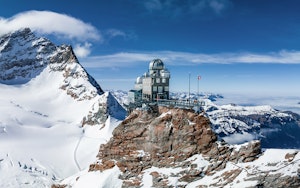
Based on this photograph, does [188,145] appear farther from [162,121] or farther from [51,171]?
[51,171]

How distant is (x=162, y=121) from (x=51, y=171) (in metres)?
95.2

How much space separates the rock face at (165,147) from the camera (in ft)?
273

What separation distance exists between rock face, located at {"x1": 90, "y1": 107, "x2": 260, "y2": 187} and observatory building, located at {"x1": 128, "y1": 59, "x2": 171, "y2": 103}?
7009mm

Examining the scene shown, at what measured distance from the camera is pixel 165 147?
9031 centimetres

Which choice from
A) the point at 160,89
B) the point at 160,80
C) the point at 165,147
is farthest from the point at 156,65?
the point at 165,147

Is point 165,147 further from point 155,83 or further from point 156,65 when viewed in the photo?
point 156,65

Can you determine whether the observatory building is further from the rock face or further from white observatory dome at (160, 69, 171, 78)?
the rock face

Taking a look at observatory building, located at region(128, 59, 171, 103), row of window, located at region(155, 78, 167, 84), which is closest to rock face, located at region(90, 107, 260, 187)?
observatory building, located at region(128, 59, 171, 103)

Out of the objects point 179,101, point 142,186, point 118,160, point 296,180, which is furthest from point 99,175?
point 296,180

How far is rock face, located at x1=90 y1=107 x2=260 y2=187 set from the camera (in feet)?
273

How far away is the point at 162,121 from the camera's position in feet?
303

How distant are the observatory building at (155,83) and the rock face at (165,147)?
7009 millimetres

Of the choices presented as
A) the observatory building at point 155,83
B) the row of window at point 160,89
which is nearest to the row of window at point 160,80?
the observatory building at point 155,83

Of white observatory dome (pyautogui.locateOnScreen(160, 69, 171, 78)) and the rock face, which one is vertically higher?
white observatory dome (pyautogui.locateOnScreen(160, 69, 171, 78))
